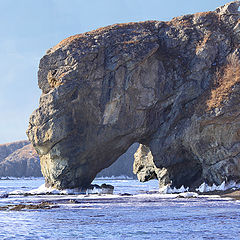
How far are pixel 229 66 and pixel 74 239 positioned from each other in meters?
51.4

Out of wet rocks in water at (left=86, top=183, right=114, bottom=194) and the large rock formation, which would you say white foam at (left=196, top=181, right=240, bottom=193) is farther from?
wet rocks in water at (left=86, top=183, right=114, bottom=194)

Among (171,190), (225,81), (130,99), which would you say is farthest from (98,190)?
(225,81)

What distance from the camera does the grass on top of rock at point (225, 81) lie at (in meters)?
67.1

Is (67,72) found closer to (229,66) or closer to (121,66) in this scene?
(121,66)

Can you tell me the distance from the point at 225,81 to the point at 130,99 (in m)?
15.2

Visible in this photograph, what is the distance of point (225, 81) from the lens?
69.0 m

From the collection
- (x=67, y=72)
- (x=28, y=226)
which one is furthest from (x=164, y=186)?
(x=28, y=226)

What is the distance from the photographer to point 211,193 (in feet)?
208

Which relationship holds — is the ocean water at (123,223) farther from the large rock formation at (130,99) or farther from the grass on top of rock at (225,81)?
the large rock formation at (130,99)

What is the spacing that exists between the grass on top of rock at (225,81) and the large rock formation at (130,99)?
0.56ft

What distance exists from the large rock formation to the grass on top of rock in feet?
0.56

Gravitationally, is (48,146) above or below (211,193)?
above

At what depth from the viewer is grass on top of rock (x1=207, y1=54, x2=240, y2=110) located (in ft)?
220

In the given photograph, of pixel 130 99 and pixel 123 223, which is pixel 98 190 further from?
pixel 123 223
